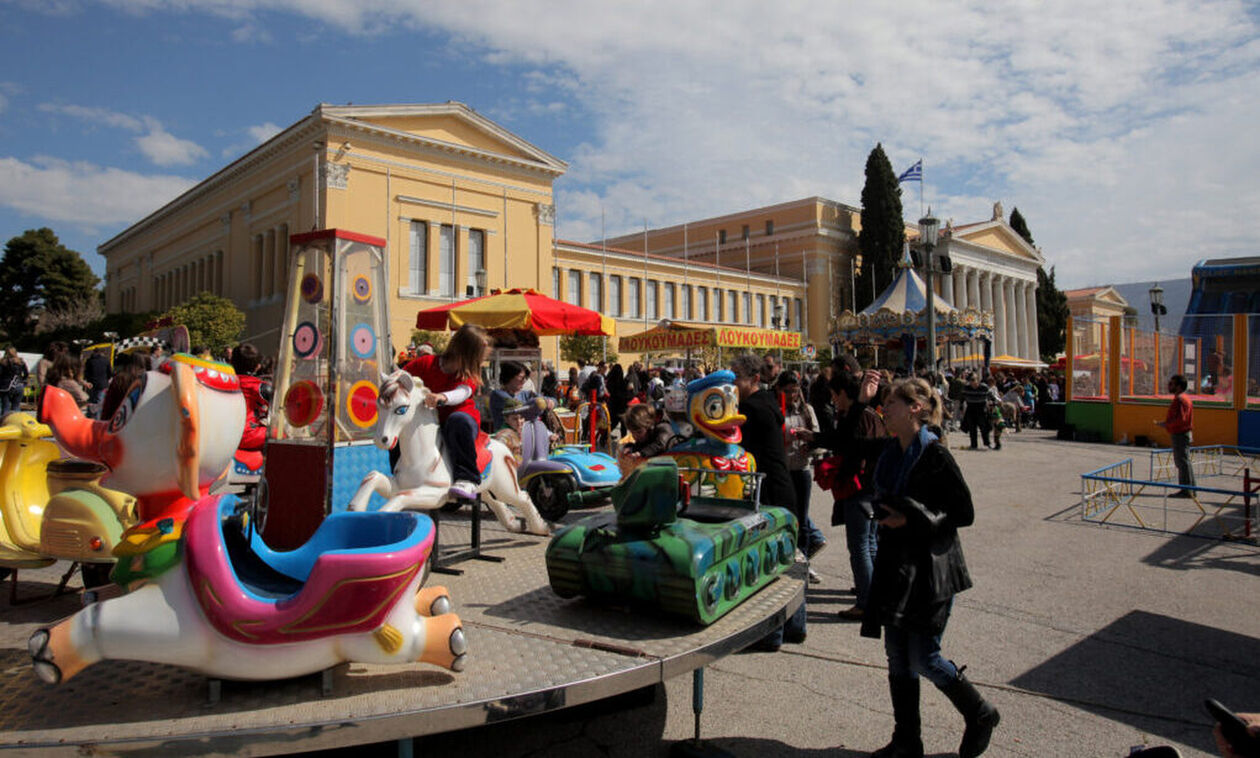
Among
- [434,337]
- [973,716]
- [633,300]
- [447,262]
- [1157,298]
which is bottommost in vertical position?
[973,716]

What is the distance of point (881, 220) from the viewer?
57531 millimetres

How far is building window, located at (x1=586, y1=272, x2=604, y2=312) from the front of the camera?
1870 inches

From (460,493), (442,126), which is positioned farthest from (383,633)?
(442,126)

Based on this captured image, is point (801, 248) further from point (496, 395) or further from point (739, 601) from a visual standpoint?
point (739, 601)

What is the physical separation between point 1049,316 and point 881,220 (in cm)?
2886

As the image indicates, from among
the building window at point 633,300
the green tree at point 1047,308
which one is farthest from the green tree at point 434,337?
the green tree at point 1047,308

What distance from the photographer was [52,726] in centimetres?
232

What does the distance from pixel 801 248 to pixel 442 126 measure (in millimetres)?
33349

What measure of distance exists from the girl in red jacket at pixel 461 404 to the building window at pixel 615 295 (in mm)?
43155

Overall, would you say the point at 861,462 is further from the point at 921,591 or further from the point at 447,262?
the point at 447,262

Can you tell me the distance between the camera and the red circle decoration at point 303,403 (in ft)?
16.7


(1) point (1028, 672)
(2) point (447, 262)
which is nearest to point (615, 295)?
(2) point (447, 262)

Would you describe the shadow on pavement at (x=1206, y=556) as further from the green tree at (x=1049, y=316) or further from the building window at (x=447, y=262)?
the green tree at (x=1049, y=316)

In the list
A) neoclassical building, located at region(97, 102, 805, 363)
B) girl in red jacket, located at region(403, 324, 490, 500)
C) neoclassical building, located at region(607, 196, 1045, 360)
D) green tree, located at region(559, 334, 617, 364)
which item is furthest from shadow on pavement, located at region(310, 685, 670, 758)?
neoclassical building, located at region(607, 196, 1045, 360)
